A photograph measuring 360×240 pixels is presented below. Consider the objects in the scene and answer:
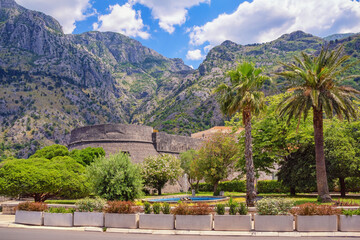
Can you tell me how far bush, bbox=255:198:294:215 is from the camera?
12.6m

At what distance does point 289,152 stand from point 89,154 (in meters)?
24.8

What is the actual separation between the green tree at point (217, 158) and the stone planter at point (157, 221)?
74.0 ft

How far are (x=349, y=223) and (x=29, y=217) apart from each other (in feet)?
49.4

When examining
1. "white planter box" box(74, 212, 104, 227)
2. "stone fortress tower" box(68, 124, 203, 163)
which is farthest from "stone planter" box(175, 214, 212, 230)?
"stone fortress tower" box(68, 124, 203, 163)

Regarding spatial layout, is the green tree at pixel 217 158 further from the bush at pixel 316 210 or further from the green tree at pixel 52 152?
the bush at pixel 316 210

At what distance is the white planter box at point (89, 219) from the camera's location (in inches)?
561

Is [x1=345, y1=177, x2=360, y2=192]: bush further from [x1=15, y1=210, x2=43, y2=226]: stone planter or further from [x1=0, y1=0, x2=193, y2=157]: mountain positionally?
[x1=0, y1=0, x2=193, y2=157]: mountain

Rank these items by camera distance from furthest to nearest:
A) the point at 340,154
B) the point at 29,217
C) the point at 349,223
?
the point at 340,154 < the point at 29,217 < the point at 349,223

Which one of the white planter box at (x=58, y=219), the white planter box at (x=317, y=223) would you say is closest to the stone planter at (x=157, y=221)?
the white planter box at (x=58, y=219)

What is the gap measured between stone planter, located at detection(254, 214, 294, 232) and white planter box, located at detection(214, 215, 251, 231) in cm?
41

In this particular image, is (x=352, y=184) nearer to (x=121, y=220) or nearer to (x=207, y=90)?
(x=121, y=220)

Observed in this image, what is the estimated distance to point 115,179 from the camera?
19953 millimetres

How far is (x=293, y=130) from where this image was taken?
92.8 feet

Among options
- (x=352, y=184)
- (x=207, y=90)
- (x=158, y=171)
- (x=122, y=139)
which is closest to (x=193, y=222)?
(x=158, y=171)
